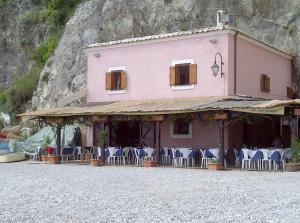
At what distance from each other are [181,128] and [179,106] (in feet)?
10.1

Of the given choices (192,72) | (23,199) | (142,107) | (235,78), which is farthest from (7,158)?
(23,199)

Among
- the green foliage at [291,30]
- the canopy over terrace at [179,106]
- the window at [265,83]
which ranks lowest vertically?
the canopy over terrace at [179,106]

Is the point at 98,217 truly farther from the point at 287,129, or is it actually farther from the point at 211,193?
the point at 287,129

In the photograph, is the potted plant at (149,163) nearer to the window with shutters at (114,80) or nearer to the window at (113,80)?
the window with shutters at (114,80)

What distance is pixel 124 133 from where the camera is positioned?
24.5 m

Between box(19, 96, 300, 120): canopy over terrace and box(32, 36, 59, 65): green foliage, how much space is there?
16.6 m

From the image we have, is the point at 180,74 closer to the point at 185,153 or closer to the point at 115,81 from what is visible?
the point at 115,81

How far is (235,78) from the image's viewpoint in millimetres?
21219

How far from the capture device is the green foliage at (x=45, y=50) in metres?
39.7

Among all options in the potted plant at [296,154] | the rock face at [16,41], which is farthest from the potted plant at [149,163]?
the rock face at [16,41]

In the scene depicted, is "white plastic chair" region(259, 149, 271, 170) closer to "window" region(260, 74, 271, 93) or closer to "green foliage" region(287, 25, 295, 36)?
"window" region(260, 74, 271, 93)

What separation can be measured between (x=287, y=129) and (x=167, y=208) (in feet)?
48.7

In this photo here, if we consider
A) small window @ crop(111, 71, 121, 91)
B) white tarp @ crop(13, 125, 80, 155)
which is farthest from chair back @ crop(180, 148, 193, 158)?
white tarp @ crop(13, 125, 80, 155)

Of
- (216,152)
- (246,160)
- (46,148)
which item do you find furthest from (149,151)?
(46,148)
